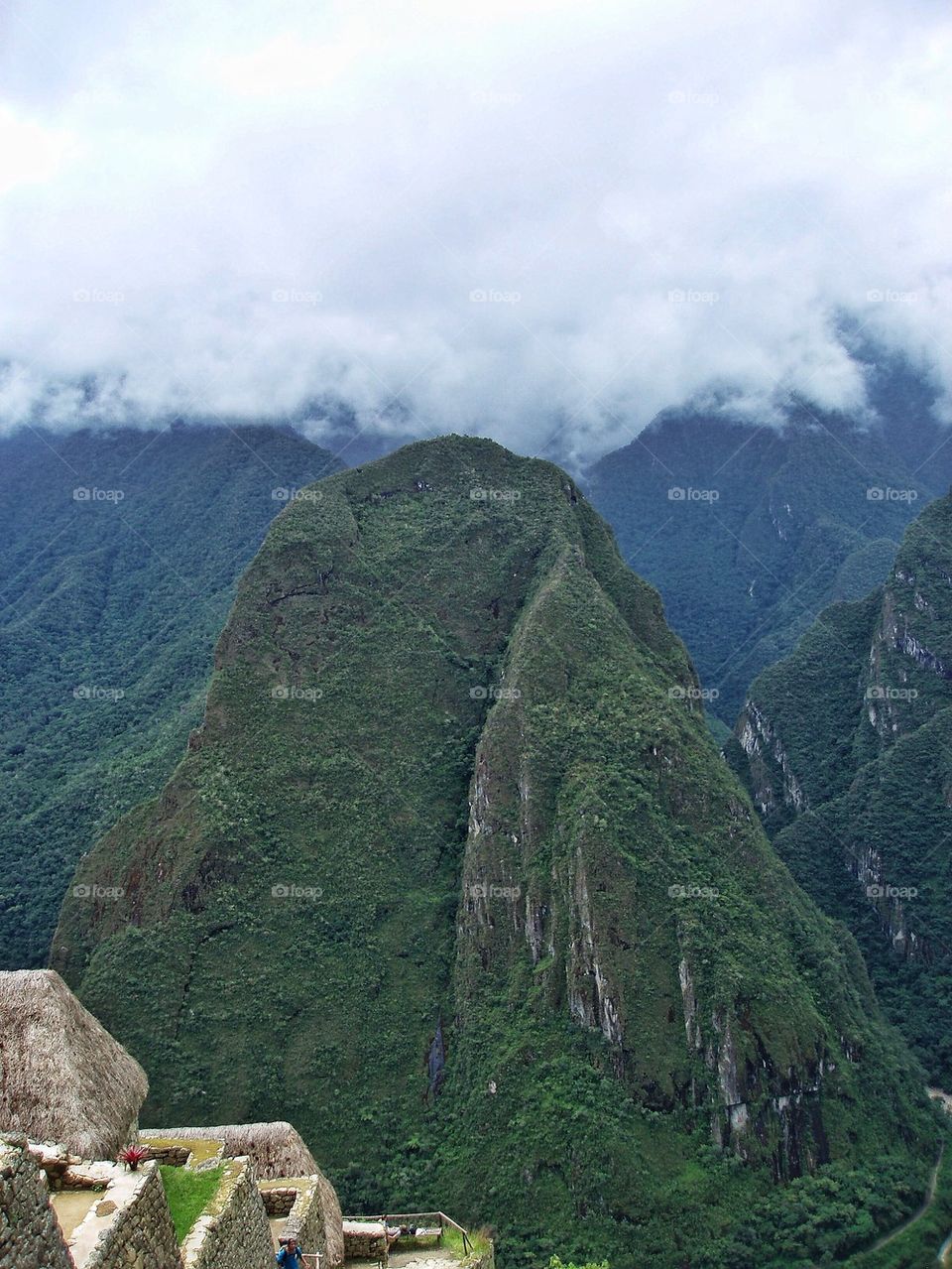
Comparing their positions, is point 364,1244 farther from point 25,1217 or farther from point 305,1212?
point 25,1217

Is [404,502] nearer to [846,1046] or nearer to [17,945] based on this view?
[17,945]

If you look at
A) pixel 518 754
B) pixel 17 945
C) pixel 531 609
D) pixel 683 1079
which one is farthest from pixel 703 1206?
pixel 17 945

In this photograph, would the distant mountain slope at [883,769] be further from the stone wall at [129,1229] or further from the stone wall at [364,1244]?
the stone wall at [129,1229]

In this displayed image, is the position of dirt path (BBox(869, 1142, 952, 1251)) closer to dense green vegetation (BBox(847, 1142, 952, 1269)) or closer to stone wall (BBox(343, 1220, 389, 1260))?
dense green vegetation (BBox(847, 1142, 952, 1269))

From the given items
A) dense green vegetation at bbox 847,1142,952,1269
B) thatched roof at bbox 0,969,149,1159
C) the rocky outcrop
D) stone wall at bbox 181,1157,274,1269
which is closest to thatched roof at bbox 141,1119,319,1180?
thatched roof at bbox 0,969,149,1159

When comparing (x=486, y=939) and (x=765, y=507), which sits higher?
(x=765, y=507)

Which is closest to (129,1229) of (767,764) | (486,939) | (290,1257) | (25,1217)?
(25,1217)

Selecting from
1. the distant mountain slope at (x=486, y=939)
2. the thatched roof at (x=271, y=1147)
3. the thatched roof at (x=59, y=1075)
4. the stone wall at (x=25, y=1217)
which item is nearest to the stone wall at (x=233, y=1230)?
the thatched roof at (x=59, y=1075)
